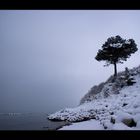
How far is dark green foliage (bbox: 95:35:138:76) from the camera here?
15.9 metres

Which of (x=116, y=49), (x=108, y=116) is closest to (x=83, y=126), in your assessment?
(x=108, y=116)

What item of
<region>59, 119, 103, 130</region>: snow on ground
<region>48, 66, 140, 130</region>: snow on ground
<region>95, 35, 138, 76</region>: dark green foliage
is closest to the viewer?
<region>48, 66, 140, 130</region>: snow on ground

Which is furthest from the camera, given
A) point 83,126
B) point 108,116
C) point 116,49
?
point 116,49

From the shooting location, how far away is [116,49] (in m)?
16.3

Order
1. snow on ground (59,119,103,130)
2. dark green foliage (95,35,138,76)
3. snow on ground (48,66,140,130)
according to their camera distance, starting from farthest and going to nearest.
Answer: dark green foliage (95,35,138,76) < snow on ground (59,119,103,130) < snow on ground (48,66,140,130)

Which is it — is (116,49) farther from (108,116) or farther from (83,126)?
(83,126)

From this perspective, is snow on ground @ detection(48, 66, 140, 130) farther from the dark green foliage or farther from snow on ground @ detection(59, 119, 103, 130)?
the dark green foliage

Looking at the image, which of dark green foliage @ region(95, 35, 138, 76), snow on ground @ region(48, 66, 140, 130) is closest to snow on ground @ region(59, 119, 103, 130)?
snow on ground @ region(48, 66, 140, 130)
